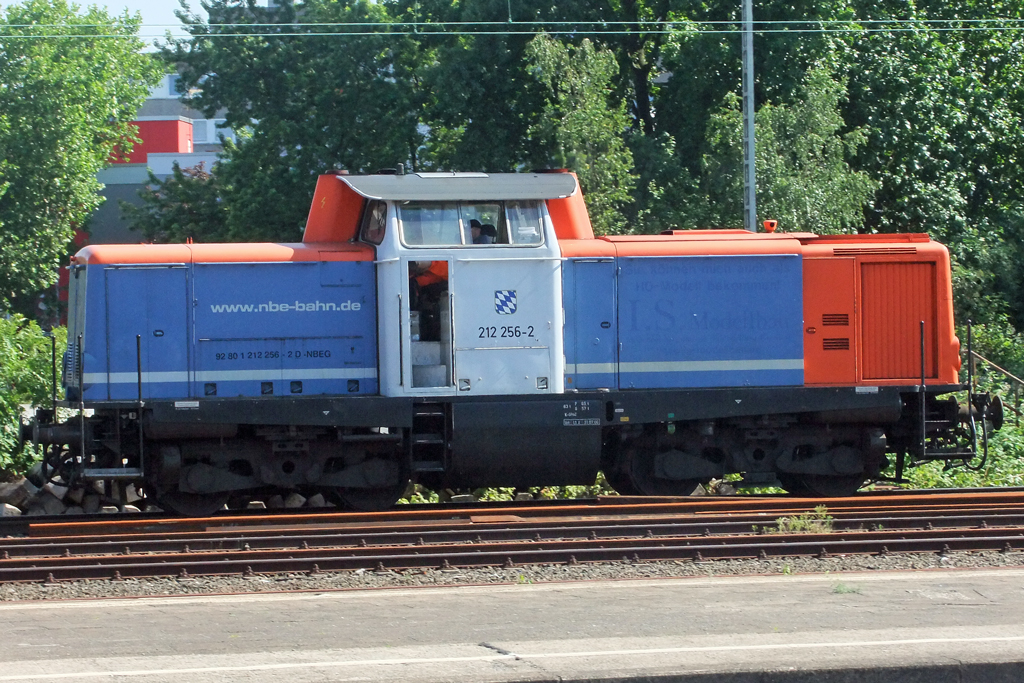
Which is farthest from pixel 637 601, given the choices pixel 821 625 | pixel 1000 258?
pixel 1000 258

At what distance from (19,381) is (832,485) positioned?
10.7 meters

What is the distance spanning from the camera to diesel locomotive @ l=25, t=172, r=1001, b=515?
1091 centimetres

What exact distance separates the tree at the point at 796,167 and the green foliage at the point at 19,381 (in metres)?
12.5

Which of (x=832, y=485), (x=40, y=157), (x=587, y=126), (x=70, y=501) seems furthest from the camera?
(x=40, y=157)

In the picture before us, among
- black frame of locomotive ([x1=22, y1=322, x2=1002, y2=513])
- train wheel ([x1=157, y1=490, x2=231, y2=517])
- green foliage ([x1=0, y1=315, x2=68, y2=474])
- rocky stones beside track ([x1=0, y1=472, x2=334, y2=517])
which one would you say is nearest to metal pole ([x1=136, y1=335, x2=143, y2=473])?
black frame of locomotive ([x1=22, y1=322, x2=1002, y2=513])

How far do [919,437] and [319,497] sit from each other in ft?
22.3

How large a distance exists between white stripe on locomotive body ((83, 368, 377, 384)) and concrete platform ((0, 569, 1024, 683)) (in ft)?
10.8

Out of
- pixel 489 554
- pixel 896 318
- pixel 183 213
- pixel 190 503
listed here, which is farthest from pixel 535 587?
pixel 183 213

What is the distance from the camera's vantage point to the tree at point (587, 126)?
65.8ft

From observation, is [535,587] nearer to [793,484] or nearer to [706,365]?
[706,365]

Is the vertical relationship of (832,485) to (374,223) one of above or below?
below

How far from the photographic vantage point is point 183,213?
92.4 feet

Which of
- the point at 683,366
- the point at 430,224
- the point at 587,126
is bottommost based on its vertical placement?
the point at 683,366

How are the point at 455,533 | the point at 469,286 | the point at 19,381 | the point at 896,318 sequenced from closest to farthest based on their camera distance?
the point at 455,533 < the point at 469,286 < the point at 896,318 < the point at 19,381
